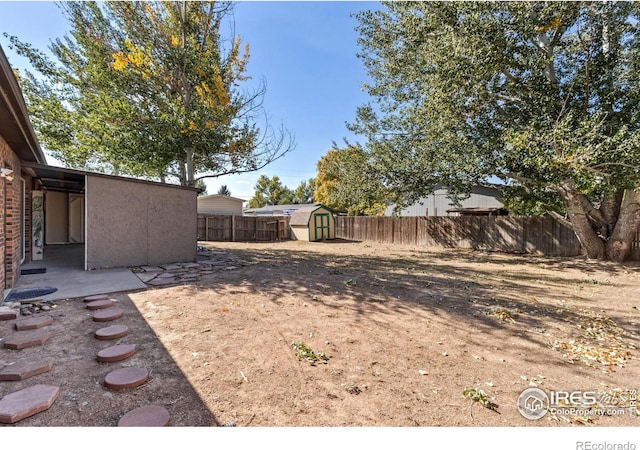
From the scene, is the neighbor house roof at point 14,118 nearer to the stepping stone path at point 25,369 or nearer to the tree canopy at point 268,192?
the stepping stone path at point 25,369

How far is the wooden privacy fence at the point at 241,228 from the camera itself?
16.3m

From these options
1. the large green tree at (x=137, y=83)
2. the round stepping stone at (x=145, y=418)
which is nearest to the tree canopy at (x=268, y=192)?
the large green tree at (x=137, y=83)

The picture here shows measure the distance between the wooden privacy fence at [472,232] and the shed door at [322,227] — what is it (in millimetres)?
912

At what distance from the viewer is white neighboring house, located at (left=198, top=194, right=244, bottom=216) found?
19.7 m

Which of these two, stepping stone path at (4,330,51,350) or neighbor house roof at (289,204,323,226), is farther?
neighbor house roof at (289,204,323,226)

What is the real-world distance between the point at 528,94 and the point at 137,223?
1113 cm

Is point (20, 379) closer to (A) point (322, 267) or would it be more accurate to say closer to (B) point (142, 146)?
(A) point (322, 267)

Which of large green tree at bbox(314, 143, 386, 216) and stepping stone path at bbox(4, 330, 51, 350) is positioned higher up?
large green tree at bbox(314, 143, 386, 216)

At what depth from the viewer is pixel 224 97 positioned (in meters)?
9.64

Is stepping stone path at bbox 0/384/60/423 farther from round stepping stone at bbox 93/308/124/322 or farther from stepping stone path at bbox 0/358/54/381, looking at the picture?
round stepping stone at bbox 93/308/124/322

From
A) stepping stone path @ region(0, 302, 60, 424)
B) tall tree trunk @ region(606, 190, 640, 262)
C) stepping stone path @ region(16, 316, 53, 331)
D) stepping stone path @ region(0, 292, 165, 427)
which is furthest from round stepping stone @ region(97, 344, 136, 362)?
tall tree trunk @ region(606, 190, 640, 262)

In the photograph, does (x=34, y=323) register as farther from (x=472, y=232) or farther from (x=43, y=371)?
(x=472, y=232)

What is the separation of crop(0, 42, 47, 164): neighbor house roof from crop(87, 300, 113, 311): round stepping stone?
2.68 metres

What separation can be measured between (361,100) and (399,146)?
2941 millimetres
